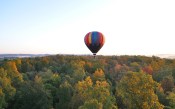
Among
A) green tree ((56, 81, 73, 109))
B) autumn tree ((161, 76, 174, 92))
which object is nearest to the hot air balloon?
green tree ((56, 81, 73, 109))

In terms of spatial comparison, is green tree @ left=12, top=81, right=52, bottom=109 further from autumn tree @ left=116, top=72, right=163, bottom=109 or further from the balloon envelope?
autumn tree @ left=116, top=72, right=163, bottom=109

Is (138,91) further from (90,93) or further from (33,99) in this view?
(33,99)

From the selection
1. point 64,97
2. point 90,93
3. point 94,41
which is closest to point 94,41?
point 94,41

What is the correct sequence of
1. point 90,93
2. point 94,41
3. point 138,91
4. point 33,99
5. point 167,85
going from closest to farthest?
point 138,91, point 90,93, point 33,99, point 94,41, point 167,85

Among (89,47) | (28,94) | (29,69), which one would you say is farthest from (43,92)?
A: (29,69)

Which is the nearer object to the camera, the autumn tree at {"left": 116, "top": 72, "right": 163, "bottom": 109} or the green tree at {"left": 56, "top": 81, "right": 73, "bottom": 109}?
the autumn tree at {"left": 116, "top": 72, "right": 163, "bottom": 109}

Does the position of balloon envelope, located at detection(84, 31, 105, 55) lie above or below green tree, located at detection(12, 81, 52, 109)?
above

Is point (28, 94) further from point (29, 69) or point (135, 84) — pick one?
point (29, 69)

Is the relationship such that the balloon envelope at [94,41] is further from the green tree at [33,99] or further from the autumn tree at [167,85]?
the autumn tree at [167,85]

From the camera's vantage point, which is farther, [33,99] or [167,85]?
[167,85]
